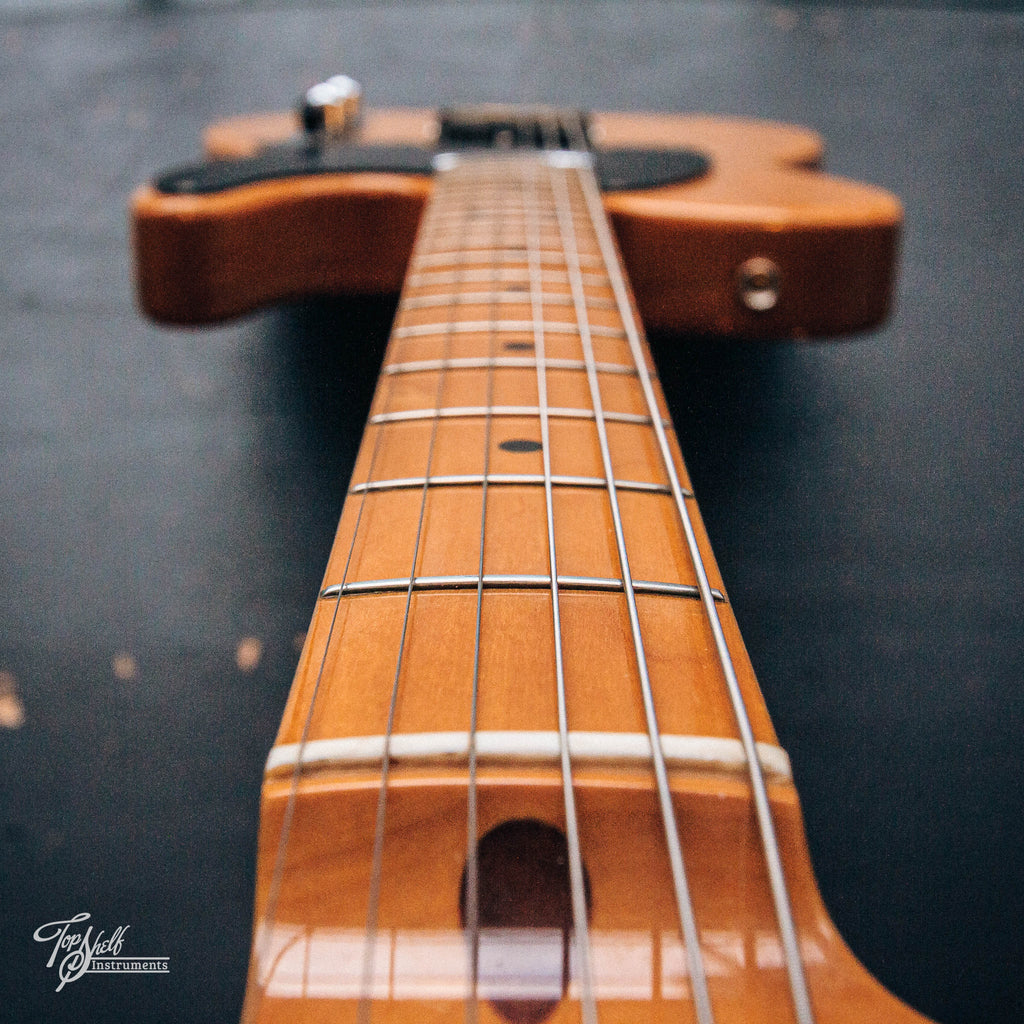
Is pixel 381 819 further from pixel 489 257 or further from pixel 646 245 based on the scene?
pixel 646 245

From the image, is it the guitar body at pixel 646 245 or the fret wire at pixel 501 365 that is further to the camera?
the guitar body at pixel 646 245

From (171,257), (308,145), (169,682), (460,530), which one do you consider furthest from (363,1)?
(460,530)

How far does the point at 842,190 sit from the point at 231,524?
0.63 m

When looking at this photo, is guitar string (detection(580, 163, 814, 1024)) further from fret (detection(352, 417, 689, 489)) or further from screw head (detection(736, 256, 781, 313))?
screw head (detection(736, 256, 781, 313))

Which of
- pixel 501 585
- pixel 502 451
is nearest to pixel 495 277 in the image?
pixel 502 451

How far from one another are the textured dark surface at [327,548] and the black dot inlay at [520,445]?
27cm

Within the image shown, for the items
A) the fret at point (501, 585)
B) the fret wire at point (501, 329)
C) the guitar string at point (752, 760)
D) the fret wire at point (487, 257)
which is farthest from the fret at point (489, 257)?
the fret at point (501, 585)

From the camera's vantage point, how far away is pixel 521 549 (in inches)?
12.2

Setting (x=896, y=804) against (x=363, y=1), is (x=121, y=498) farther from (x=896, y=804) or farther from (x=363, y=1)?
(x=363, y=1)

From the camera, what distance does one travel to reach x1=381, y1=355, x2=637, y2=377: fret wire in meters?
0.47

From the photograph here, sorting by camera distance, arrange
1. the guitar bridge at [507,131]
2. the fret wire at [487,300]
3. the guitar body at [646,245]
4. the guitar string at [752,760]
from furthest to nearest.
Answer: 1. the guitar bridge at [507,131]
2. the guitar body at [646,245]
3. the fret wire at [487,300]
4. the guitar string at [752,760]

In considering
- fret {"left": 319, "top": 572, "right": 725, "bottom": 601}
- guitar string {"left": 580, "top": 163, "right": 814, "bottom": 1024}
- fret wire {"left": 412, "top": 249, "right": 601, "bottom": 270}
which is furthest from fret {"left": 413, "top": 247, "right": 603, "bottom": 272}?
fret {"left": 319, "top": 572, "right": 725, "bottom": 601}

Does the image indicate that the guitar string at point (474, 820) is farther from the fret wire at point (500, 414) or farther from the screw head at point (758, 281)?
the screw head at point (758, 281)

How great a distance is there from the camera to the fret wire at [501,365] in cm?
47
